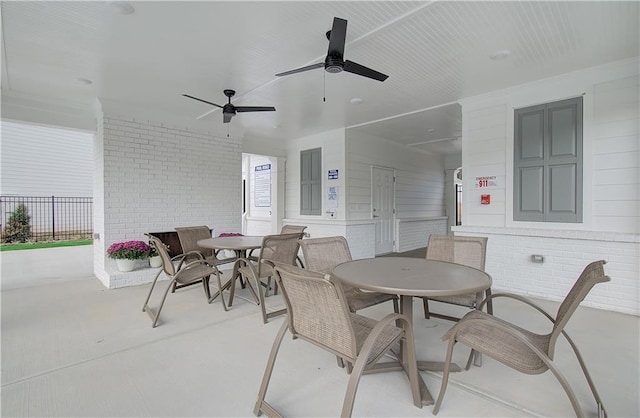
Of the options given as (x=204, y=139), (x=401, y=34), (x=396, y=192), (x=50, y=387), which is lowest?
(x=50, y=387)

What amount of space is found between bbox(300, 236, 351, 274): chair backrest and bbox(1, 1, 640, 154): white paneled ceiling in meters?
1.95

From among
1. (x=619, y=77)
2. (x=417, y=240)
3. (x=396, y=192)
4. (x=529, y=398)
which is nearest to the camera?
(x=529, y=398)

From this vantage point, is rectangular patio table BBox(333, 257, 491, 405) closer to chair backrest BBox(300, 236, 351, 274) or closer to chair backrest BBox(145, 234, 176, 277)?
chair backrest BBox(300, 236, 351, 274)

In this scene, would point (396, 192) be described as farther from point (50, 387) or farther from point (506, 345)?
point (50, 387)

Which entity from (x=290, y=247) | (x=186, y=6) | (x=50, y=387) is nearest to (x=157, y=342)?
(x=50, y=387)

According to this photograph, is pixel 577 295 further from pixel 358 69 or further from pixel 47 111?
pixel 47 111

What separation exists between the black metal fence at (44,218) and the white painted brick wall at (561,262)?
1214cm

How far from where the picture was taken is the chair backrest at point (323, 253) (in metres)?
2.58

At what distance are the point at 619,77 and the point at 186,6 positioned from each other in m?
4.64

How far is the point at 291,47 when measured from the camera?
10.2ft

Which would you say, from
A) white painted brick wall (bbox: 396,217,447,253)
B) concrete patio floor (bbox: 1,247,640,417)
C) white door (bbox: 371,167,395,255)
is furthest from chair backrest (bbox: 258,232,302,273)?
white painted brick wall (bbox: 396,217,447,253)

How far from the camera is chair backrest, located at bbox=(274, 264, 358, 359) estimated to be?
149 centimetres

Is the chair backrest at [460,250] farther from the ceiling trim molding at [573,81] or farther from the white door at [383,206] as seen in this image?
the white door at [383,206]

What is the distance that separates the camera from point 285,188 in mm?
7867
